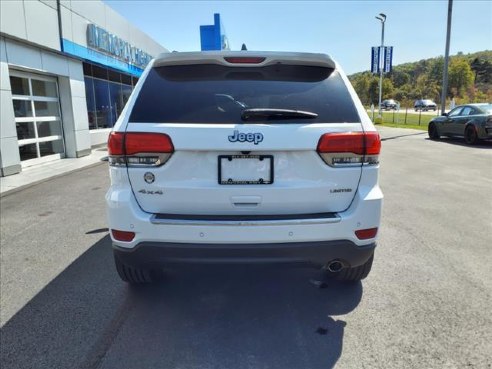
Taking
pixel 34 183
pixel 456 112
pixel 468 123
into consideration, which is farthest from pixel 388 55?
pixel 34 183

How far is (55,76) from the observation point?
43.7 ft

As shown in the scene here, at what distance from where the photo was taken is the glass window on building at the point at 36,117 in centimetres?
1139

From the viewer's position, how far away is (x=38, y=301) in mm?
3455

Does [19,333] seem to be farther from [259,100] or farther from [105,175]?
[105,175]

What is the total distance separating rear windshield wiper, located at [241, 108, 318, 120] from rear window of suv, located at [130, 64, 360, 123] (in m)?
0.03

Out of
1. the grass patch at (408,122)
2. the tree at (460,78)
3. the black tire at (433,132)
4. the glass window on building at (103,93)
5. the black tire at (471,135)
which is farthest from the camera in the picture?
the tree at (460,78)

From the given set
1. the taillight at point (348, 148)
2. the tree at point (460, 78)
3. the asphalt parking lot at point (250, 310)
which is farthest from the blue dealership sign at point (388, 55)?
the tree at point (460, 78)

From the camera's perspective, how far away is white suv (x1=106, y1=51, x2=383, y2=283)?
105 inches

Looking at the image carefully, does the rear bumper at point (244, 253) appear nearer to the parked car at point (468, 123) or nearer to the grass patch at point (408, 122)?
the parked car at point (468, 123)

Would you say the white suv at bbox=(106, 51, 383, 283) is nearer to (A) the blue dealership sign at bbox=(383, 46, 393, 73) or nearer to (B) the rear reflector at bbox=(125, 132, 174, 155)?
(B) the rear reflector at bbox=(125, 132, 174, 155)

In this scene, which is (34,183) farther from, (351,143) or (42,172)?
(351,143)

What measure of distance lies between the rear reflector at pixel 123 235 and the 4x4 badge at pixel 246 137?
94cm

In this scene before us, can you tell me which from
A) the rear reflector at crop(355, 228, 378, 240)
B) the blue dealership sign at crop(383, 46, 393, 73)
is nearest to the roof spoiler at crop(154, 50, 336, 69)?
the rear reflector at crop(355, 228, 378, 240)

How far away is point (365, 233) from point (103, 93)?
17055 millimetres
